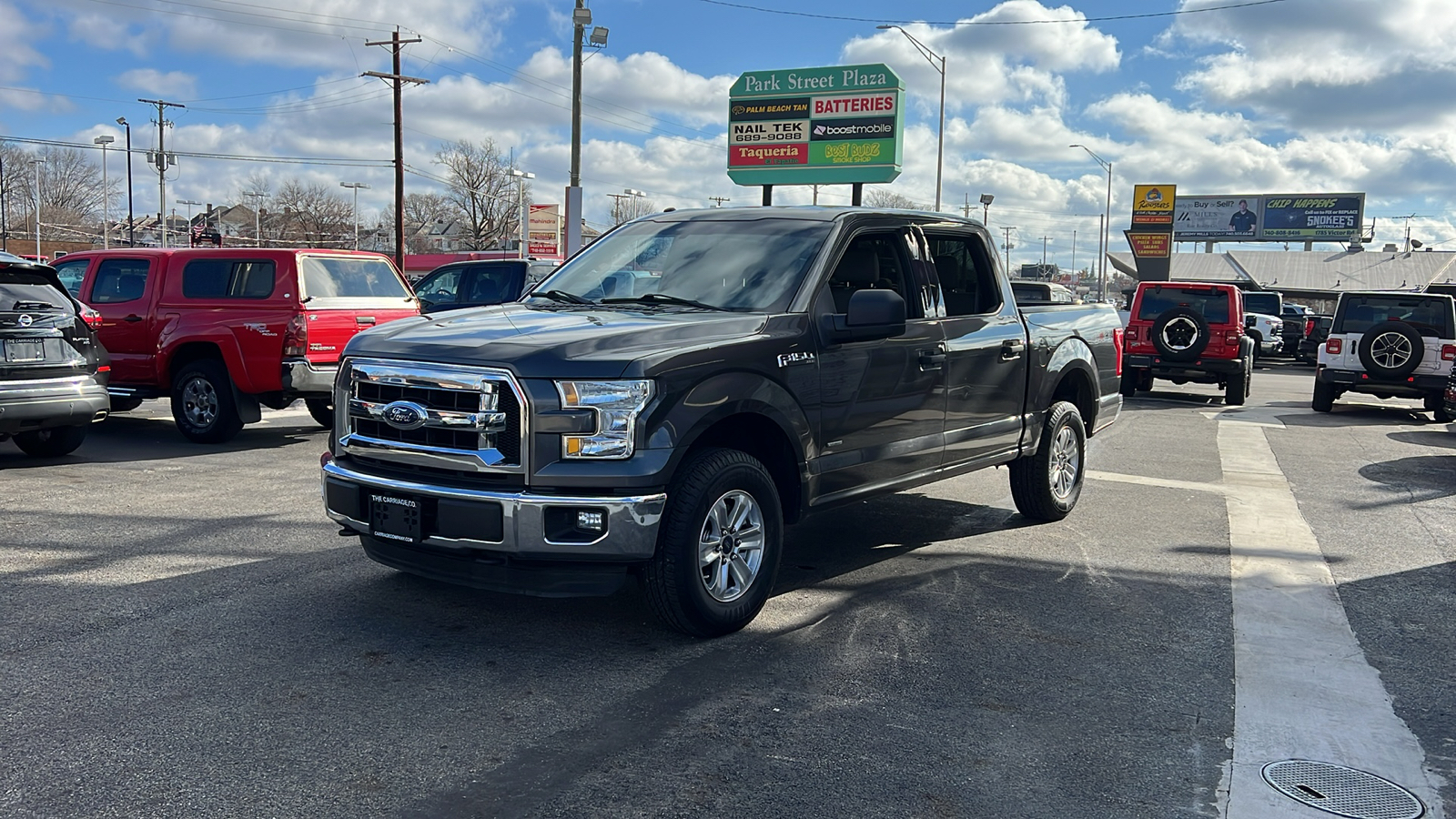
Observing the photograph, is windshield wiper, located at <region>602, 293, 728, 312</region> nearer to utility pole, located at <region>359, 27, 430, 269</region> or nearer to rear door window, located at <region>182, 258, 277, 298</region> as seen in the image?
rear door window, located at <region>182, 258, 277, 298</region>

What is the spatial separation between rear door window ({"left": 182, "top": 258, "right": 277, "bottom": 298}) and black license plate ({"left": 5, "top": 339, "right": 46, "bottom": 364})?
2.16m

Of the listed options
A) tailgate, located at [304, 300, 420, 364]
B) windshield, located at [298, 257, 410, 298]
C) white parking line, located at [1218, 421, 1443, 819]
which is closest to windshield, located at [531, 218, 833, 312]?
white parking line, located at [1218, 421, 1443, 819]

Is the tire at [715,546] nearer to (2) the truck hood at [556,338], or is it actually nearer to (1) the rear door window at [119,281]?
(2) the truck hood at [556,338]

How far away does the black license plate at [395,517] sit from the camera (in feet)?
15.4

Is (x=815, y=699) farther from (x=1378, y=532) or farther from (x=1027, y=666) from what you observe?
(x=1378, y=532)

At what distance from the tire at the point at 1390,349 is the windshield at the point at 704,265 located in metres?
12.9

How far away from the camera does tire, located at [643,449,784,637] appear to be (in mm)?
4711

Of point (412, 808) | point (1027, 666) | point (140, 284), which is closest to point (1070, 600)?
point (1027, 666)

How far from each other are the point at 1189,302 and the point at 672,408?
15346mm

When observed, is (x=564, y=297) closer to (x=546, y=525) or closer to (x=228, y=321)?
(x=546, y=525)

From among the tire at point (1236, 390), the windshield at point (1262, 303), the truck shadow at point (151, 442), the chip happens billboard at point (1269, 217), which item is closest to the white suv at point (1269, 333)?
the windshield at point (1262, 303)

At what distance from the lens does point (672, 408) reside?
4660 mm

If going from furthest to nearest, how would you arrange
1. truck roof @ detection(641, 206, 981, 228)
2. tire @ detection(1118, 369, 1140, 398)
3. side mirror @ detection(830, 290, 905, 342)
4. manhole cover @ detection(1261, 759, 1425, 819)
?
tire @ detection(1118, 369, 1140, 398)
truck roof @ detection(641, 206, 981, 228)
side mirror @ detection(830, 290, 905, 342)
manhole cover @ detection(1261, 759, 1425, 819)

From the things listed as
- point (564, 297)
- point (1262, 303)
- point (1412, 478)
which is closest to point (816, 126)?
point (1262, 303)
